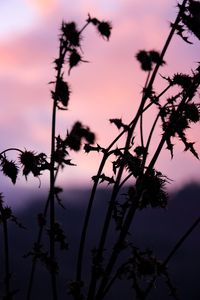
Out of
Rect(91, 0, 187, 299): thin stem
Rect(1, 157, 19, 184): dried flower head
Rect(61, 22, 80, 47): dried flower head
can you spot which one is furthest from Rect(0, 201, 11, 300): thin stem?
Rect(61, 22, 80, 47): dried flower head

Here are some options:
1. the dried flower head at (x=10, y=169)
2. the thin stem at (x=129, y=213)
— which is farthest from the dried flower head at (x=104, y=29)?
the dried flower head at (x=10, y=169)

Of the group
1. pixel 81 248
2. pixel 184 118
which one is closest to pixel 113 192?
pixel 81 248

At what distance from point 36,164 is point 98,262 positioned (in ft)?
4.94

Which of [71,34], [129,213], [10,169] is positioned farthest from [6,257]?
[71,34]

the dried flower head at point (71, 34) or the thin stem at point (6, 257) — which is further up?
the dried flower head at point (71, 34)

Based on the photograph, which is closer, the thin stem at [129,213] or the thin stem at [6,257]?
the thin stem at [129,213]

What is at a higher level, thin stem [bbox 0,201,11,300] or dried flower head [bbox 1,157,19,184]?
dried flower head [bbox 1,157,19,184]

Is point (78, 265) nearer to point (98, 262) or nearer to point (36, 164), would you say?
point (98, 262)

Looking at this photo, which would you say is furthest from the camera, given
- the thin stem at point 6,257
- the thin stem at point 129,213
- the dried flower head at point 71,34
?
the dried flower head at point 71,34

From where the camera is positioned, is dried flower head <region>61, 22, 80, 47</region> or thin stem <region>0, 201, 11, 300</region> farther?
dried flower head <region>61, 22, 80, 47</region>

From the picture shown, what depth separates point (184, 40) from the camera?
22.4ft

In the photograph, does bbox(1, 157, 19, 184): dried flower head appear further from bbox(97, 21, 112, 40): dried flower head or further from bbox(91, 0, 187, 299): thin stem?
bbox(97, 21, 112, 40): dried flower head

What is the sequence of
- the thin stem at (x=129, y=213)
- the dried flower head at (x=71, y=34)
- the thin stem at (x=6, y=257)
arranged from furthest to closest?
the dried flower head at (x=71, y=34) < the thin stem at (x=6, y=257) < the thin stem at (x=129, y=213)

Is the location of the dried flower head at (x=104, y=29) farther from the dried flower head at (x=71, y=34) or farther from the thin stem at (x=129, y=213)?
the thin stem at (x=129, y=213)
